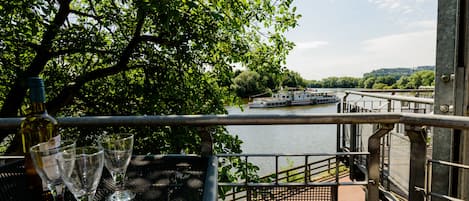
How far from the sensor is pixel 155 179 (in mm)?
819

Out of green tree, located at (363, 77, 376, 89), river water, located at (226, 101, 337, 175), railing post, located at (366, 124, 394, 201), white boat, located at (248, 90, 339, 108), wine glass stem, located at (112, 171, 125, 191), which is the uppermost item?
Result: green tree, located at (363, 77, 376, 89)

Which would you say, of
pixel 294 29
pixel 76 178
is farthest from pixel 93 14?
pixel 76 178

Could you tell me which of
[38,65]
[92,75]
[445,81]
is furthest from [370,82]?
[38,65]

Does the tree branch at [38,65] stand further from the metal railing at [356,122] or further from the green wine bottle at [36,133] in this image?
the green wine bottle at [36,133]

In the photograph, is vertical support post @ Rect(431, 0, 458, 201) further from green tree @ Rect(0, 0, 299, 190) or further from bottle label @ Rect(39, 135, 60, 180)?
bottle label @ Rect(39, 135, 60, 180)

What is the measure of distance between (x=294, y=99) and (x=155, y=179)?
21.3m

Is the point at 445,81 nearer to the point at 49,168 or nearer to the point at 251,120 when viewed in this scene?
the point at 251,120

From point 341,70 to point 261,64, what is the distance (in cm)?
1681

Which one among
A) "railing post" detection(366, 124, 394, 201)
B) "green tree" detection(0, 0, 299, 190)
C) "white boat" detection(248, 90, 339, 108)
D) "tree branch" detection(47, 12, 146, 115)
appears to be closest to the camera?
"railing post" detection(366, 124, 394, 201)

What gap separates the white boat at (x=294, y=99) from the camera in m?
20.7

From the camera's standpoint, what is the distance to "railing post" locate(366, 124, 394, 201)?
1257 mm

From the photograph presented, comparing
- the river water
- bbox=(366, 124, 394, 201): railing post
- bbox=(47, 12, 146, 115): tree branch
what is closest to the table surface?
bbox=(366, 124, 394, 201): railing post

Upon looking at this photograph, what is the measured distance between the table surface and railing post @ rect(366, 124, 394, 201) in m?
0.82

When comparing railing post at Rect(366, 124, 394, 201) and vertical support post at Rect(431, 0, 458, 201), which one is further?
vertical support post at Rect(431, 0, 458, 201)
